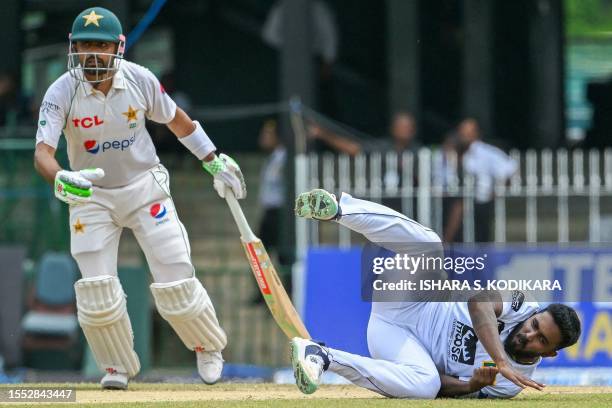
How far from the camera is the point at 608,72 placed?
68.6ft

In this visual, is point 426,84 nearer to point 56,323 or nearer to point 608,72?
point 608,72

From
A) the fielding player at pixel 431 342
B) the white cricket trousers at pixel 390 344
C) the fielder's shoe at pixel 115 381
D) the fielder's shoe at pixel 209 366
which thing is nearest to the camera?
the fielding player at pixel 431 342

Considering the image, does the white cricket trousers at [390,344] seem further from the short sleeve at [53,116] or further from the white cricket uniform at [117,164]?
the short sleeve at [53,116]

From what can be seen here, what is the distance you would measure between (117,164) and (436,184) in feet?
17.2

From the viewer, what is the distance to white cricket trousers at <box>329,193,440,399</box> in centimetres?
890

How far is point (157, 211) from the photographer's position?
32.6 ft

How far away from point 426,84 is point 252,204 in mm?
3416

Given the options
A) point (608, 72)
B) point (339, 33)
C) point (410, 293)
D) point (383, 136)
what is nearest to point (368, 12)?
point (339, 33)

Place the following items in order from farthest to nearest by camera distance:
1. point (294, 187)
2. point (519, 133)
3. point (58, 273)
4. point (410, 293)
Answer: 1. point (519, 133)
2. point (294, 187)
3. point (58, 273)
4. point (410, 293)

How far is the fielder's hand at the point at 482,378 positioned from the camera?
8.84m

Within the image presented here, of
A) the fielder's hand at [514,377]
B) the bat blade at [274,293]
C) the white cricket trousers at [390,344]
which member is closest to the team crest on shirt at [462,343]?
the white cricket trousers at [390,344]

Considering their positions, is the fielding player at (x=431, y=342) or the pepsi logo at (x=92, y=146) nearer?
the fielding player at (x=431, y=342)

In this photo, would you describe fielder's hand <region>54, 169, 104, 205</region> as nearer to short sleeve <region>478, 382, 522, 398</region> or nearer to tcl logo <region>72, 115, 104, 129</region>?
tcl logo <region>72, 115, 104, 129</region>

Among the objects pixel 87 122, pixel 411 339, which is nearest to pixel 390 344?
pixel 411 339
